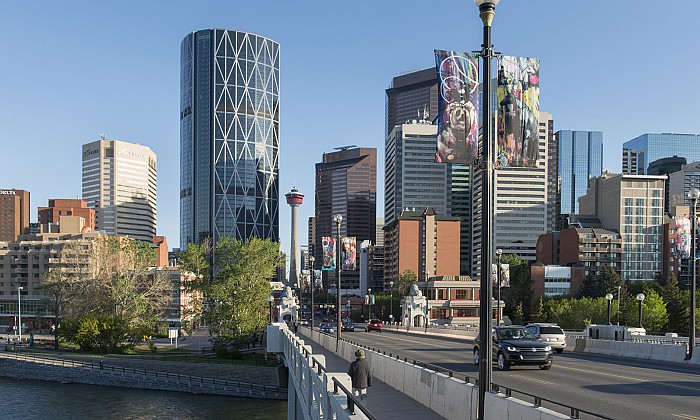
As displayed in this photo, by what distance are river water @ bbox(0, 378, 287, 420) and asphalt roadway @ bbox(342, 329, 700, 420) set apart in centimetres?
3006

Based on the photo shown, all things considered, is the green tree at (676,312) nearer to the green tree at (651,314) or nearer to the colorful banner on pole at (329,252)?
the green tree at (651,314)

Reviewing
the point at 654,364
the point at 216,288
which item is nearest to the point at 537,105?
the point at 654,364

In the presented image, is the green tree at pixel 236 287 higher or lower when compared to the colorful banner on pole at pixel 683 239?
lower

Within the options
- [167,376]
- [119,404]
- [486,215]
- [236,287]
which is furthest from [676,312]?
[486,215]

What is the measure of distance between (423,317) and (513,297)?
46519mm

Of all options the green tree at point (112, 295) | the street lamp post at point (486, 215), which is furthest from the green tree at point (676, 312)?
the street lamp post at point (486, 215)

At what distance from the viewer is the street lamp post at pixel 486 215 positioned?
11984mm

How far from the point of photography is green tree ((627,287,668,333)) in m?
90.1

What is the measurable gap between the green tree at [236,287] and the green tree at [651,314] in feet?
171

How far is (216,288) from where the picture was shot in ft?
275

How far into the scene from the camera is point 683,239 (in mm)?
33250

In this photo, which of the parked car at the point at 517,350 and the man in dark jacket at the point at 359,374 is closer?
Result: the man in dark jacket at the point at 359,374

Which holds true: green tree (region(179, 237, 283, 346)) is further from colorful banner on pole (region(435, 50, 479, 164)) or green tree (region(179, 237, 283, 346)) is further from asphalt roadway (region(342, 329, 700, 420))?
colorful banner on pole (region(435, 50, 479, 164))

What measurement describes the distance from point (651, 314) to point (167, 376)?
65.6 metres
